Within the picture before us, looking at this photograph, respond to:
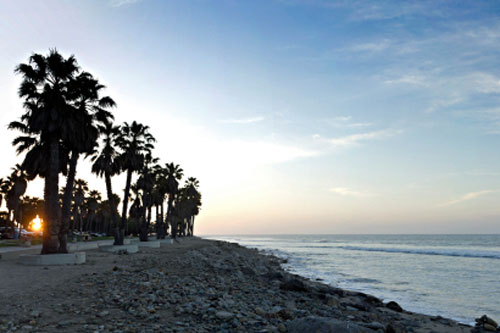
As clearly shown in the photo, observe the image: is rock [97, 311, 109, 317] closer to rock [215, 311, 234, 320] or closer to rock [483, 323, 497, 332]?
rock [215, 311, 234, 320]

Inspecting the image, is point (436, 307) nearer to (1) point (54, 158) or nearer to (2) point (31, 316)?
(2) point (31, 316)

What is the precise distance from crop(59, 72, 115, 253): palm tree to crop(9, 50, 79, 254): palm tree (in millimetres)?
594

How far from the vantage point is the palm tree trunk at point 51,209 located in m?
22.3

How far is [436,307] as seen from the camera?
18141 mm

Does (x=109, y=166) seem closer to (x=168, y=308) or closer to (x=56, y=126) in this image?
(x=56, y=126)

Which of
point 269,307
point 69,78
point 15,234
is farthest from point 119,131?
point 15,234

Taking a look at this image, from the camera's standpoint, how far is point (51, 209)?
886 inches

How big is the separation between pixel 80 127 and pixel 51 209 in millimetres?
5755

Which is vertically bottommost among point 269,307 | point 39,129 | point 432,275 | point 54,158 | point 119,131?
point 432,275

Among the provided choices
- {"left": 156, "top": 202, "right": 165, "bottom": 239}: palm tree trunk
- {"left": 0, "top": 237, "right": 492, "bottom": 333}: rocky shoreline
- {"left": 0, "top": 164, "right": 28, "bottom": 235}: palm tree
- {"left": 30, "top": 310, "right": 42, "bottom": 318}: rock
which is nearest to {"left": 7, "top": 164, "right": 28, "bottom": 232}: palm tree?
{"left": 0, "top": 164, "right": 28, "bottom": 235}: palm tree

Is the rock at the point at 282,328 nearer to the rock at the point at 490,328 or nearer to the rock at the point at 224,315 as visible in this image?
the rock at the point at 224,315

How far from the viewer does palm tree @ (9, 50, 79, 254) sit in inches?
880

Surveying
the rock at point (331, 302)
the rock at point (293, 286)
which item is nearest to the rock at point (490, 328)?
the rock at point (331, 302)

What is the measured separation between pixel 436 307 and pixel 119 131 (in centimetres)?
3239
